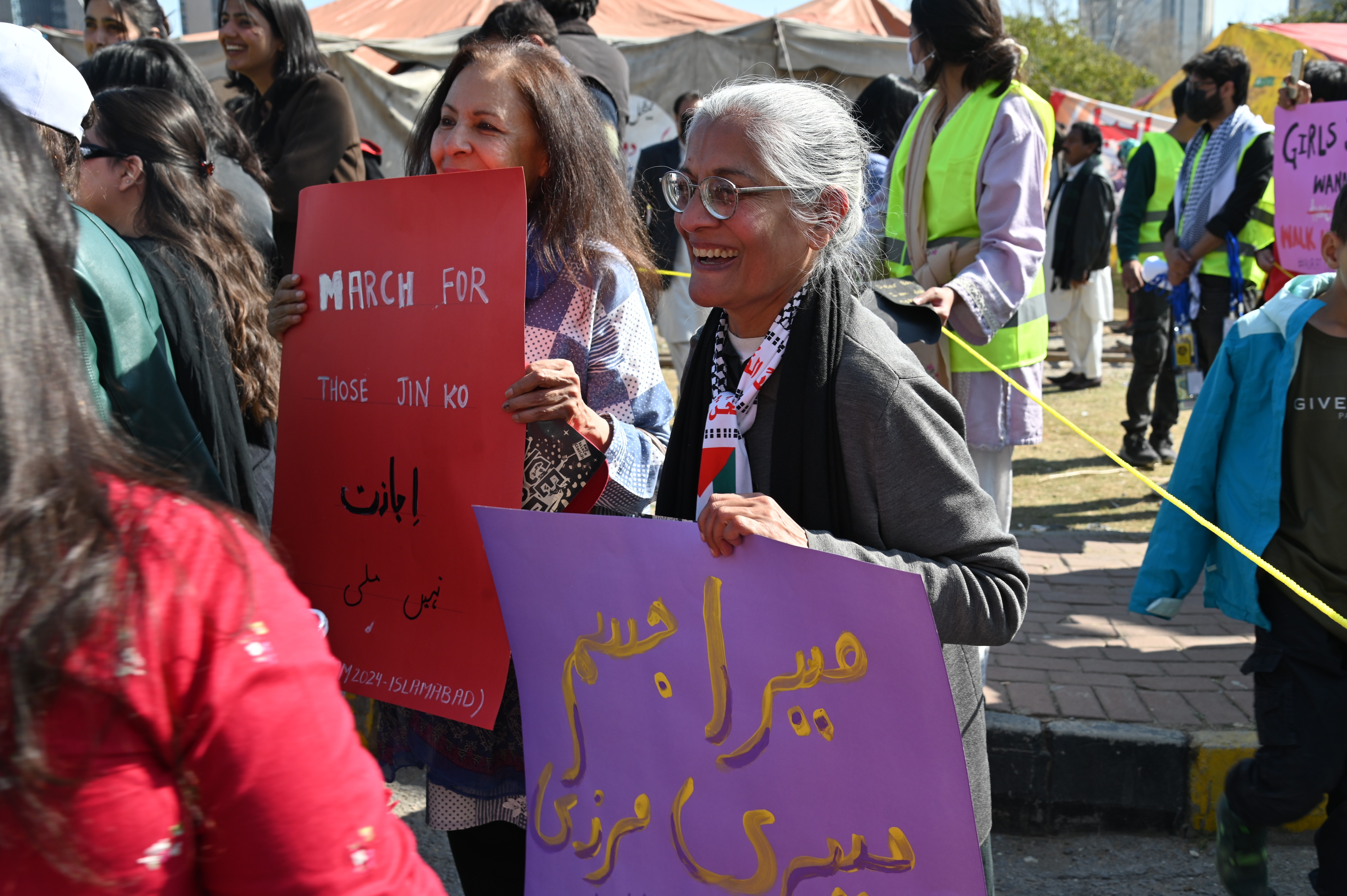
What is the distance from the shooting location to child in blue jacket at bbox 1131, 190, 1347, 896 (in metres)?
2.59

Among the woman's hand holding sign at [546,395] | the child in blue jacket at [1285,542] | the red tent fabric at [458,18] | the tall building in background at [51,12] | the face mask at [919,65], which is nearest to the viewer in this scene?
the woman's hand holding sign at [546,395]

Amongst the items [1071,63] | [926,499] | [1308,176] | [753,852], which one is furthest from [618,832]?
[1071,63]

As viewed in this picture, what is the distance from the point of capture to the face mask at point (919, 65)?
3438 millimetres

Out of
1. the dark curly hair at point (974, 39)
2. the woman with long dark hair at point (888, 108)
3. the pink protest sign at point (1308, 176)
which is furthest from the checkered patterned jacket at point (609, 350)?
the pink protest sign at point (1308, 176)

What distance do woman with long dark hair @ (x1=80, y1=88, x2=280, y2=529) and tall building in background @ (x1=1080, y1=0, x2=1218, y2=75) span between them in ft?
146

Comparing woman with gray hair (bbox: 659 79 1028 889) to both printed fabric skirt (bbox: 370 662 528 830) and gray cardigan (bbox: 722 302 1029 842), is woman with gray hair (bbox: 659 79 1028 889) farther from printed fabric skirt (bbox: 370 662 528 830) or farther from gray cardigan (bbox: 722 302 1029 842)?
printed fabric skirt (bbox: 370 662 528 830)

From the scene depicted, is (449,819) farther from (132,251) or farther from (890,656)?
(132,251)

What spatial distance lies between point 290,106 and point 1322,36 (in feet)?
26.9

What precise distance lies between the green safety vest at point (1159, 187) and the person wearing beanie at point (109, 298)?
7.06 m

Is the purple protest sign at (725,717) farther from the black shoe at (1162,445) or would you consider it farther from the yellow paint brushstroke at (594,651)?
the black shoe at (1162,445)

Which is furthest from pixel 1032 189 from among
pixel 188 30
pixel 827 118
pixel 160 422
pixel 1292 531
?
pixel 188 30

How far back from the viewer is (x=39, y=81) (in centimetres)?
195

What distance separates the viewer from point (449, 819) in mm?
2096

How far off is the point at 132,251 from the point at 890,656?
1604 millimetres
